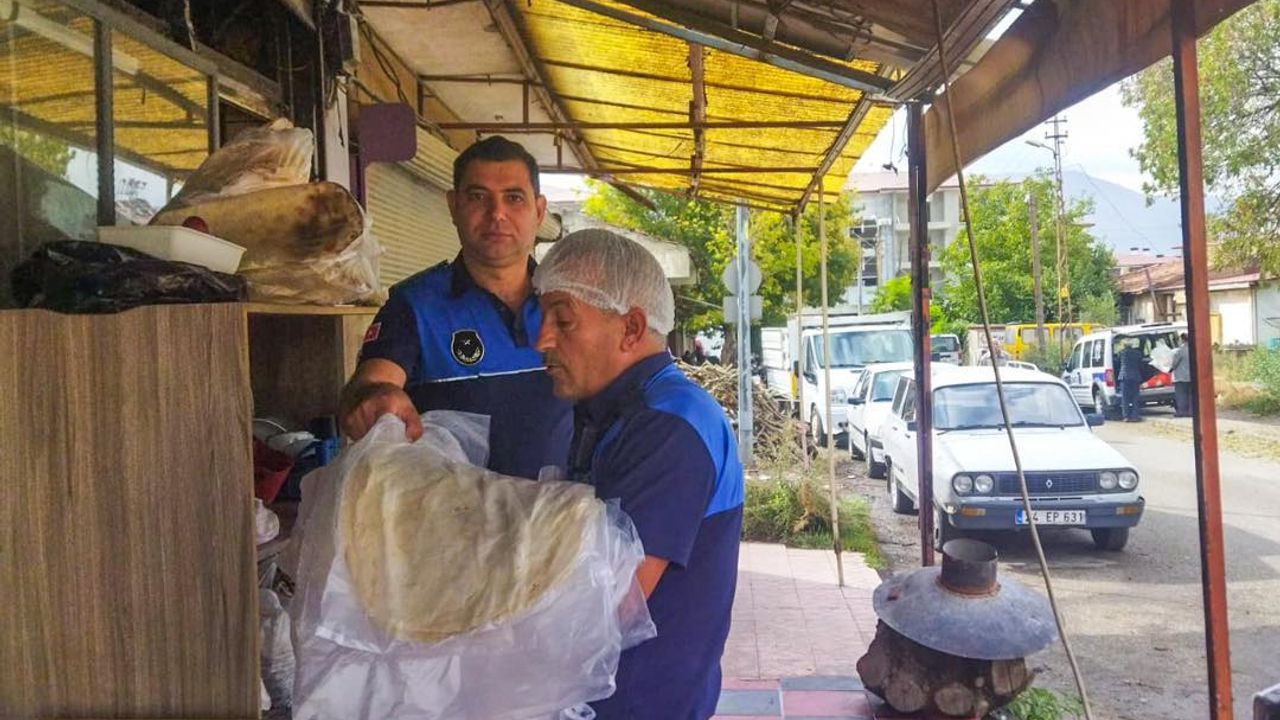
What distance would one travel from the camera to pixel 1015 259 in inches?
1518

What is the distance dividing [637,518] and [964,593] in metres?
3.39

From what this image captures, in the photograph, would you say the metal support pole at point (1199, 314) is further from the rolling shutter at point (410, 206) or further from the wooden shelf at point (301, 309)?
the rolling shutter at point (410, 206)

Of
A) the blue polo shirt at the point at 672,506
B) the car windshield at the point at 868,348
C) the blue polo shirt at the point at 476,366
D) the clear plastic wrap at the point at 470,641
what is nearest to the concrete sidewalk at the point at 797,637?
the blue polo shirt at the point at 476,366

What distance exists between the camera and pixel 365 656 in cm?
133

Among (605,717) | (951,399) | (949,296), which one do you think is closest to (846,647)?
(951,399)

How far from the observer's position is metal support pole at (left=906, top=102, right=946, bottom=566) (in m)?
4.24

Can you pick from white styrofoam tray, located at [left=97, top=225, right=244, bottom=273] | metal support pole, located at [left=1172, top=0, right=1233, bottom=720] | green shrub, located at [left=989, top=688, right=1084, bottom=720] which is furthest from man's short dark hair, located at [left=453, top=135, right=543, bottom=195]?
green shrub, located at [left=989, top=688, right=1084, bottom=720]

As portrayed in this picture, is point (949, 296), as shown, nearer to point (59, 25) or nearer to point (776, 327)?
point (776, 327)

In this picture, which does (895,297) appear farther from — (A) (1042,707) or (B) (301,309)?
(B) (301,309)

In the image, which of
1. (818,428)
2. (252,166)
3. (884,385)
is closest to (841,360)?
(818,428)

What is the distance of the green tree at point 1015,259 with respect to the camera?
37.7 metres

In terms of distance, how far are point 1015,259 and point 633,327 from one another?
40.1 metres

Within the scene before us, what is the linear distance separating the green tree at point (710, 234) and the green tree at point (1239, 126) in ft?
22.5

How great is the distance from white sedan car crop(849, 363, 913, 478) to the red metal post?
7924 mm
